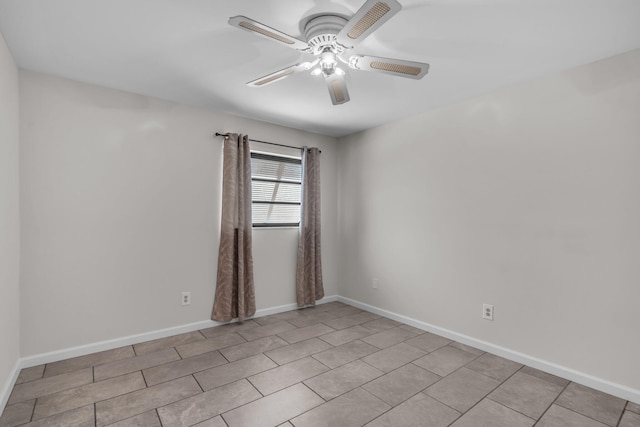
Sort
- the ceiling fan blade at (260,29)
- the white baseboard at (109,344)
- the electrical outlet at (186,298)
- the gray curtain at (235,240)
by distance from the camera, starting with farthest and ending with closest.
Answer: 1. the gray curtain at (235,240)
2. the electrical outlet at (186,298)
3. the white baseboard at (109,344)
4. the ceiling fan blade at (260,29)

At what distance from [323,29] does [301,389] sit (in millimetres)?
2260

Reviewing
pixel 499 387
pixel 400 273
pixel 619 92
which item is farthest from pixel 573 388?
pixel 619 92

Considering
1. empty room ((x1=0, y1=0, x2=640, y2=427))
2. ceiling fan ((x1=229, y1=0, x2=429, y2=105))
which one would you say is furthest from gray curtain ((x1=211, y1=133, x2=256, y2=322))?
ceiling fan ((x1=229, y1=0, x2=429, y2=105))

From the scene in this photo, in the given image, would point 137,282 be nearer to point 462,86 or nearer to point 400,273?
point 400,273

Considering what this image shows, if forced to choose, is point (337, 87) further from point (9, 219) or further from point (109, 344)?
point (109, 344)

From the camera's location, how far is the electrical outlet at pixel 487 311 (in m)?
2.82

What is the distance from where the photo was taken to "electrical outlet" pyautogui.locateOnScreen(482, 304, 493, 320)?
2.82 m

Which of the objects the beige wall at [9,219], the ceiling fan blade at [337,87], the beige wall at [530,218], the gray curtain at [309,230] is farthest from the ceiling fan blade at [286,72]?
the gray curtain at [309,230]

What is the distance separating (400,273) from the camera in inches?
143

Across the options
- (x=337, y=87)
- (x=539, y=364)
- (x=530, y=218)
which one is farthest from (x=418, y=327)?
(x=337, y=87)

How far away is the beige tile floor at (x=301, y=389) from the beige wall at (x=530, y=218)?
0.36 meters

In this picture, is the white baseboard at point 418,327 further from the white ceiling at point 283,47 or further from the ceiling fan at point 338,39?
the ceiling fan at point 338,39

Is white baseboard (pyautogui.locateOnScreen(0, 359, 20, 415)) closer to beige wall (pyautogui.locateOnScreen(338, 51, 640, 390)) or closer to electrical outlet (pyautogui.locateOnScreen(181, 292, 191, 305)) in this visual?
electrical outlet (pyautogui.locateOnScreen(181, 292, 191, 305))

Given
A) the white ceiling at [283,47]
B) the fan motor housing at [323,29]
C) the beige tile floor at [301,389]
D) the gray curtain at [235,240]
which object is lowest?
the beige tile floor at [301,389]
